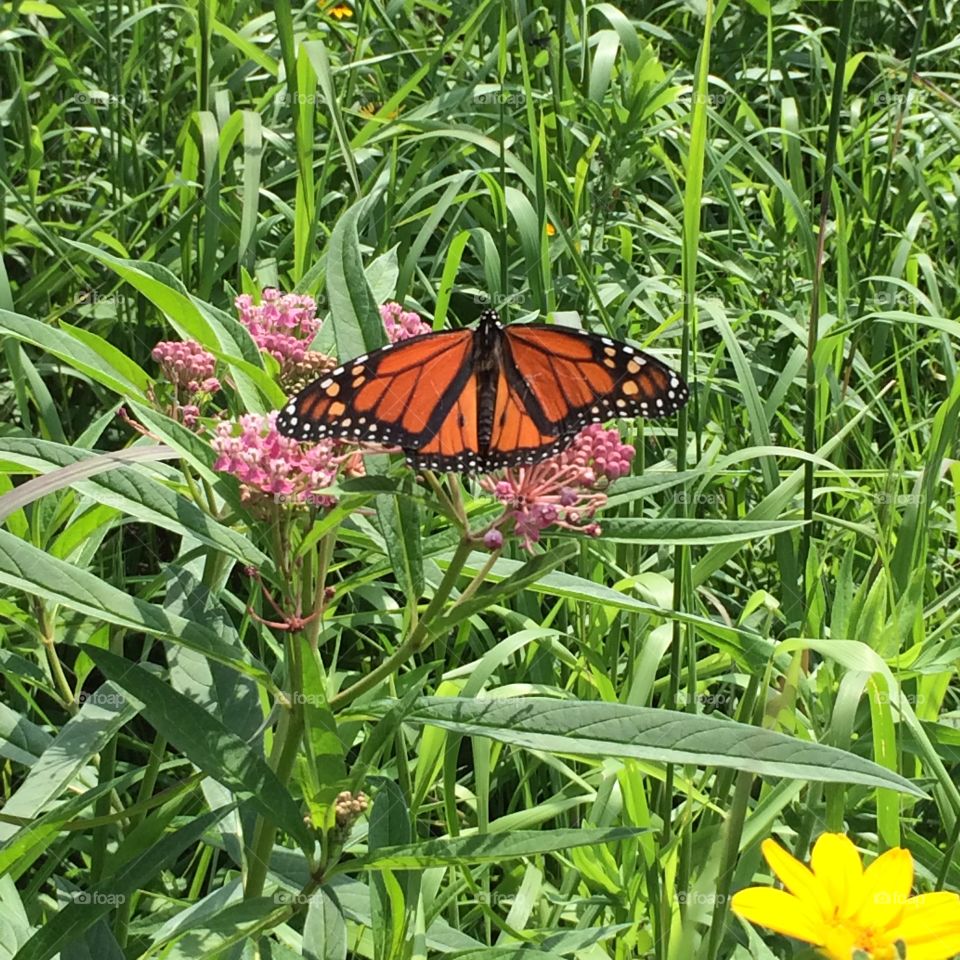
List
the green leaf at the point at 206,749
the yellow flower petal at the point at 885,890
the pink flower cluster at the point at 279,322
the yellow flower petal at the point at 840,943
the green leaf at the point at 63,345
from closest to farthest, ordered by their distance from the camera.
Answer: the yellow flower petal at the point at 840,943 → the yellow flower petal at the point at 885,890 → the green leaf at the point at 206,749 → the green leaf at the point at 63,345 → the pink flower cluster at the point at 279,322

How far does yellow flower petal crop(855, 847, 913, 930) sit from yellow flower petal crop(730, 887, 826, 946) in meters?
0.06

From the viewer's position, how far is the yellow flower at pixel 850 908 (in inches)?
45.6

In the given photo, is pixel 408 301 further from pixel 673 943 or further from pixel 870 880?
pixel 870 880

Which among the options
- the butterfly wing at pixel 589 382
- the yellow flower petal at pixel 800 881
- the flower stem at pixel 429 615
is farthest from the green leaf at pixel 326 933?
the butterfly wing at pixel 589 382

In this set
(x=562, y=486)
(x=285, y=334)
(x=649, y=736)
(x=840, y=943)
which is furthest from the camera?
(x=285, y=334)

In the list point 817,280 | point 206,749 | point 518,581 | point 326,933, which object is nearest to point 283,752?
point 206,749

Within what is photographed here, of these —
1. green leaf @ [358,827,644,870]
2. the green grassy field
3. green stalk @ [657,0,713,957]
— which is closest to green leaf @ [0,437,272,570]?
the green grassy field

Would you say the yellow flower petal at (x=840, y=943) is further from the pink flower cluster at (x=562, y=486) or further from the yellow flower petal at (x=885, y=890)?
the pink flower cluster at (x=562, y=486)

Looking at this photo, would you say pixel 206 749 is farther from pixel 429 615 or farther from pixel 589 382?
pixel 589 382

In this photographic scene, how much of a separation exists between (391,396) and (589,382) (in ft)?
0.89

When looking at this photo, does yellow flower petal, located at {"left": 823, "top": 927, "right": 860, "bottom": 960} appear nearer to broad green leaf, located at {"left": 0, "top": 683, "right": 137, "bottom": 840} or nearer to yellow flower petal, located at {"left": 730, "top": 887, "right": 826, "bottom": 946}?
yellow flower petal, located at {"left": 730, "top": 887, "right": 826, "bottom": 946}

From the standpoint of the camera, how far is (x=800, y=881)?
1261 millimetres

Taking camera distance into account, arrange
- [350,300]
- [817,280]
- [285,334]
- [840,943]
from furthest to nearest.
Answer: [817,280] → [285,334] → [350,300] → [840,943]

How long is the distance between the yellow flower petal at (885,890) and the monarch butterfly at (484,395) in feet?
1.82
